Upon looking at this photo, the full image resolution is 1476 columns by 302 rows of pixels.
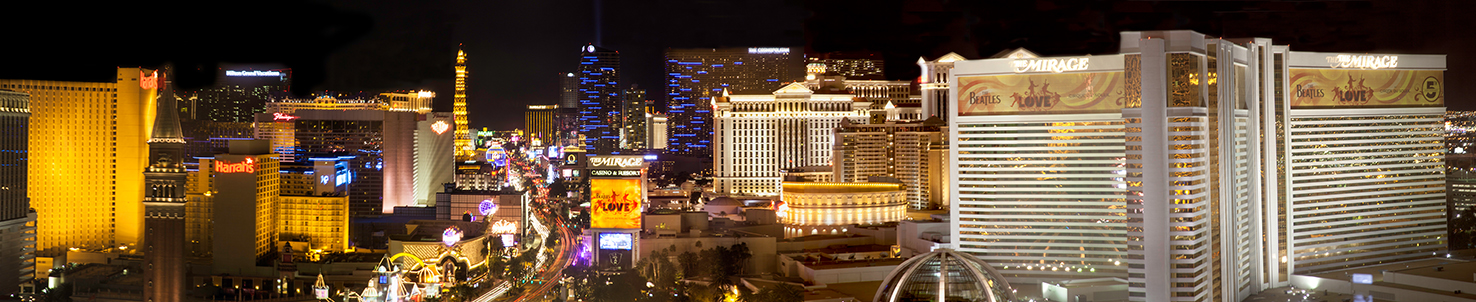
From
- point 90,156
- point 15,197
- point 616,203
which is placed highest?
point 90,156

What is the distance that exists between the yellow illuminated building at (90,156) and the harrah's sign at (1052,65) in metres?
48.1

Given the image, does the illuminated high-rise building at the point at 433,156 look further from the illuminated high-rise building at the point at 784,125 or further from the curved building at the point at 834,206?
the curved building at the point at 834,206

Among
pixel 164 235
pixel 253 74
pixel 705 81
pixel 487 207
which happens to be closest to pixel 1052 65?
pixel 164 235

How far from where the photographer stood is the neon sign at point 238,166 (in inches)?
1980

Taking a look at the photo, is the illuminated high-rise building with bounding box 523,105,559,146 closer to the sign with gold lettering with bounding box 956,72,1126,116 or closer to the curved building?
the curved building

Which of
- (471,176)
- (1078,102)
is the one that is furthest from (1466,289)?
(471,176)

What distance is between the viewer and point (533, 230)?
201ft

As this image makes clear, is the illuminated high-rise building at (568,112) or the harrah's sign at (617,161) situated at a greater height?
the illuminated high-rise building at (568,112)

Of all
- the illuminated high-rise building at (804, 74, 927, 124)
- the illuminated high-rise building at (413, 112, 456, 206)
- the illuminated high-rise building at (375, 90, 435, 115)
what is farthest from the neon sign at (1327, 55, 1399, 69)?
the illuminated high-rise building at (375, 90, 435, 115)

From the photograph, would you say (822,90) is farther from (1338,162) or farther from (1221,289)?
(1221,289)

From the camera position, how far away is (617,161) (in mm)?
41625

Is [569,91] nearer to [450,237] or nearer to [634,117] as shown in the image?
[634,117]

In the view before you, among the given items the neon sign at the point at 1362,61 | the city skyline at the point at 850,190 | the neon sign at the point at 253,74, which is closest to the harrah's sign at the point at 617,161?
the city skyline at the point at 850,190

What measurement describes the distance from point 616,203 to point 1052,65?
18.8m
